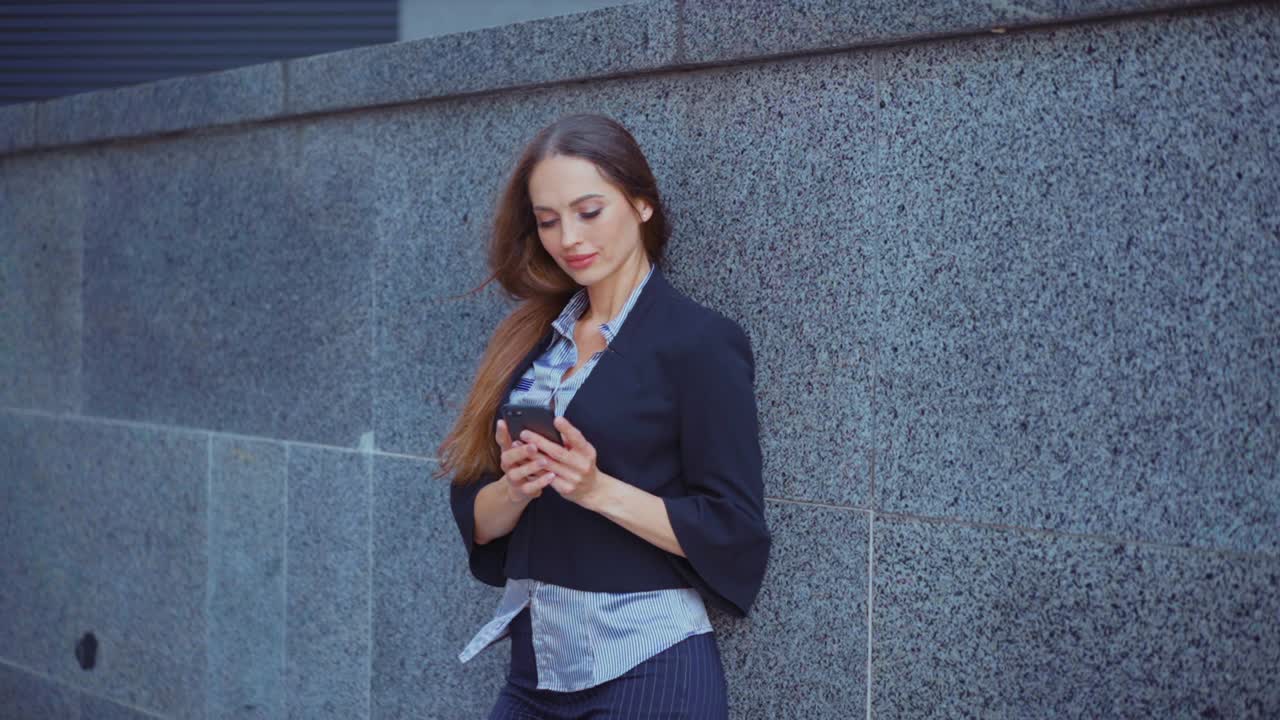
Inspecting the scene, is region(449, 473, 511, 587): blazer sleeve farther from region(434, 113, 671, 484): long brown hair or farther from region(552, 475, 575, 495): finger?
region(552, 475, 575, 495): finger

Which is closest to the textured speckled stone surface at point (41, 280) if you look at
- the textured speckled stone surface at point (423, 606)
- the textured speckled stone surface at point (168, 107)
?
the textured speckled stone surface at point (168, 107)

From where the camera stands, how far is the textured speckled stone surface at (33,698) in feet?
19.7

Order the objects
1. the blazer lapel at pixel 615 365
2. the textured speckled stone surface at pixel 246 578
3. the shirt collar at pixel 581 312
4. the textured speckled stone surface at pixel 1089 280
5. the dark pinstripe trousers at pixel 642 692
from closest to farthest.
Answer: the textured speckled stone surface at pixel 1089 280, the dark pinstripe trousers at pixel 642 692, the blazer lapel at pixel 615 365, the shirt collar at pixel 581 312, the textured speckled stone surface at pixel 246 578

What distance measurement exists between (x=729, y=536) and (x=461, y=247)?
5.56 feet

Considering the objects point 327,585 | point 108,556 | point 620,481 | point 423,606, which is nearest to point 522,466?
point 620,481

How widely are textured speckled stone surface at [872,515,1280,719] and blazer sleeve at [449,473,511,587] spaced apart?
3.38 ft

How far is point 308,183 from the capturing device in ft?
15.9

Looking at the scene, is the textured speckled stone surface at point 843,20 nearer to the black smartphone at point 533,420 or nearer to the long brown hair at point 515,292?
the long brown hair at point 515,292

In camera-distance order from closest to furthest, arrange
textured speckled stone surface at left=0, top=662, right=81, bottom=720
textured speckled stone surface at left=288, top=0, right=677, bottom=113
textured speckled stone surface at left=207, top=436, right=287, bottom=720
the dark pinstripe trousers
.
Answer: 1. the dark pinstripe trousers
2. textured speckled stone surface at left=288, top=0, right=677, bottom=113
3. textured speckled stone surface at left=207, top=436, right=287, bottom=720
4. textured speckled stone surface at left=0, top=662, right=81, bottom=720

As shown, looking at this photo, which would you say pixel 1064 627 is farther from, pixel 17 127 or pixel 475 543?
pixel 17 127

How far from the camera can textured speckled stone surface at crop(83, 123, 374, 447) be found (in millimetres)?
4691

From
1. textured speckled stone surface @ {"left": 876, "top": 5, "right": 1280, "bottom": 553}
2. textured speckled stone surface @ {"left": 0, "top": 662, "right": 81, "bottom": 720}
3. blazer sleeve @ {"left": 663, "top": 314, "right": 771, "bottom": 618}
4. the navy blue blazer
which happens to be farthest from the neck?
textured speckled stone surface @ {"left": 0, "top": 662, "right": 81, "bottom": 720}

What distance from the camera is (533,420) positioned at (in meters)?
2.76

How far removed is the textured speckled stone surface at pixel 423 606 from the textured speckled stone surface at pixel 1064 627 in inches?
59.0
